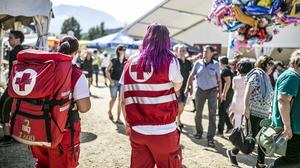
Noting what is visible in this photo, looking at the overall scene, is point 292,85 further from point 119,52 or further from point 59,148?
point 119,52

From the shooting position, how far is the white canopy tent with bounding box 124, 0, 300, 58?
18000 mm

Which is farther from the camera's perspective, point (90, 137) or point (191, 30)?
point (191, 30)

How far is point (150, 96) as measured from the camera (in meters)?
2.98

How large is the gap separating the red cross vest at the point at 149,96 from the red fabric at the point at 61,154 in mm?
566

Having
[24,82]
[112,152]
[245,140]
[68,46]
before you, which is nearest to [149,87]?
[68,46]

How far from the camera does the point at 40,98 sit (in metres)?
2.71

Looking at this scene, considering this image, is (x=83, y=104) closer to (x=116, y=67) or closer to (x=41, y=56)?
(x=41, y=56)

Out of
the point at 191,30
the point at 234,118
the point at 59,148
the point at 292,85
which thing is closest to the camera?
the point at 59,148

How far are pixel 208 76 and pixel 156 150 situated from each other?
405 centimetres

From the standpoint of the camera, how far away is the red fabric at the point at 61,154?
292cm

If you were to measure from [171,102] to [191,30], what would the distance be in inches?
834

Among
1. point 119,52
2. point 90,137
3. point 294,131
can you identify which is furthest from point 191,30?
point 294,131

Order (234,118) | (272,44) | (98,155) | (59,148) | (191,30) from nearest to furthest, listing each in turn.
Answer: (59,148) → (98,155) → (234,118) → (272,44) → (191,30)

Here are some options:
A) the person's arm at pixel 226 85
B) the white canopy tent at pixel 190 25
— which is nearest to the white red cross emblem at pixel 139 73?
the person's arm at pixel 226 85
